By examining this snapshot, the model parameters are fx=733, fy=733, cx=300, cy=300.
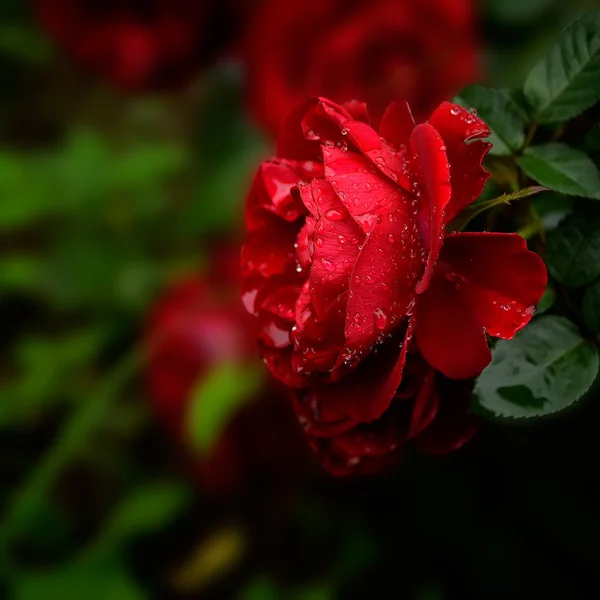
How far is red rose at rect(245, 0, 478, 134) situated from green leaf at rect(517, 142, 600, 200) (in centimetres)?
30

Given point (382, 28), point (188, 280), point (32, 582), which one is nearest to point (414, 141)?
point (382, 28)

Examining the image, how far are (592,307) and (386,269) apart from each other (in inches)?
3.9

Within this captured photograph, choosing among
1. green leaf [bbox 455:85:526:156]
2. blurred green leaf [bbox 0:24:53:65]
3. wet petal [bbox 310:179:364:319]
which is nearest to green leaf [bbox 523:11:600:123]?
green leaf [bbox 455:85:526:156]

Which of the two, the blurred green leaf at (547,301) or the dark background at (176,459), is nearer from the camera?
the blurred green leaf at (547,301)

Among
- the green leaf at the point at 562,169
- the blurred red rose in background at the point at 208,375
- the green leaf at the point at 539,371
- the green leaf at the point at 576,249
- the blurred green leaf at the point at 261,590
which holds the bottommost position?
the blurred green leaf at the point at 261,590

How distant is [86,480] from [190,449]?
0.18m

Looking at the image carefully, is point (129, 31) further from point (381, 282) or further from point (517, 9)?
point (381, 282)

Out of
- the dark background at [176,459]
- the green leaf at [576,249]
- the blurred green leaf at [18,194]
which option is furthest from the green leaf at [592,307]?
the blurred green leaf at [18,194]

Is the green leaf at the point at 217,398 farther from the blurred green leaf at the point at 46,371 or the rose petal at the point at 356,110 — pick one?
the rose petal at the point at 356,110

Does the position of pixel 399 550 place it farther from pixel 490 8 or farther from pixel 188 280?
pixel 490 8

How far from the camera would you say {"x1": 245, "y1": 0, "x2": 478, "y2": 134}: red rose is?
23.4 inches

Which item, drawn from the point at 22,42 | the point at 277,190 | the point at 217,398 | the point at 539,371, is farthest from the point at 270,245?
the point at 22,42

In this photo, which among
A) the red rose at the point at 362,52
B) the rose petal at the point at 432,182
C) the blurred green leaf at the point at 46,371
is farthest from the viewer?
the blurred green leaf at the point at 46,371

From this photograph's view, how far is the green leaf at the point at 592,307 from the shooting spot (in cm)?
31
